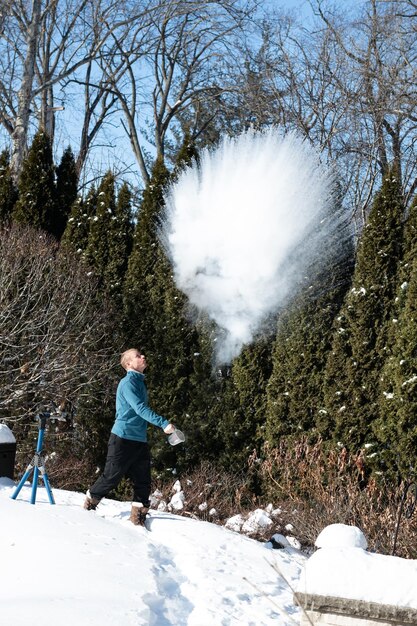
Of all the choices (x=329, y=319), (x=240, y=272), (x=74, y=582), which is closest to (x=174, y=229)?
(x=240, y=272)

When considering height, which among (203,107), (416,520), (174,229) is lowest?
(416,520)

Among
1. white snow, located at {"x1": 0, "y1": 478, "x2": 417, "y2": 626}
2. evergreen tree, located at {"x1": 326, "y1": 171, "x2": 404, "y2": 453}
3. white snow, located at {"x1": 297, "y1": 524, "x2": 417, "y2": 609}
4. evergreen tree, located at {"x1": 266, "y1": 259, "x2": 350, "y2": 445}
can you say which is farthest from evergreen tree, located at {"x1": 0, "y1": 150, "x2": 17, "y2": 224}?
white snow, located at {"x1": 297, "y1": 524, "x2": 417, "y2": 609}

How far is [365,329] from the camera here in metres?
7.91

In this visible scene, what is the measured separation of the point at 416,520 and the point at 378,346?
1832 millimetres

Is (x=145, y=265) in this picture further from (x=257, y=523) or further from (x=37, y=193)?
(x=257, y=523)

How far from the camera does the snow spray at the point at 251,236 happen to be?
862cm

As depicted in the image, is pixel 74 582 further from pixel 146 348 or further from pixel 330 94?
pixel 330 94

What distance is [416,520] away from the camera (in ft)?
22.1

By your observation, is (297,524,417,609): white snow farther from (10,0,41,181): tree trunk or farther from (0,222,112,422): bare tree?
(10,0,41,181): tree trunk

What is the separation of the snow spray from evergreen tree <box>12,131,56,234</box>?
9.96 feet

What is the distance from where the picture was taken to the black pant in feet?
19.5

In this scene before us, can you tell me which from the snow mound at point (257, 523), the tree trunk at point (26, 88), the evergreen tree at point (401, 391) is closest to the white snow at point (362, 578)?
the snow mound at point (257, 523)

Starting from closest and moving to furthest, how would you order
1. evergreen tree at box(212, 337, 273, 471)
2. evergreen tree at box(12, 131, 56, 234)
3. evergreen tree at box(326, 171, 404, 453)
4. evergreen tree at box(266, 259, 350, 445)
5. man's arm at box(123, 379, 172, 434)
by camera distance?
man's arm at box(123, 379, 172, 434), evergreen tree at box(326, 171, 404, 453), evergreen tree at box(266, 259, 350, 445), evergreen tree at box(212, 337, 273, 471), evergreen tree at box(12, 131, 56, 234)

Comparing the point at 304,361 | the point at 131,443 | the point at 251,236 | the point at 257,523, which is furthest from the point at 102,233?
the point at 131,443
